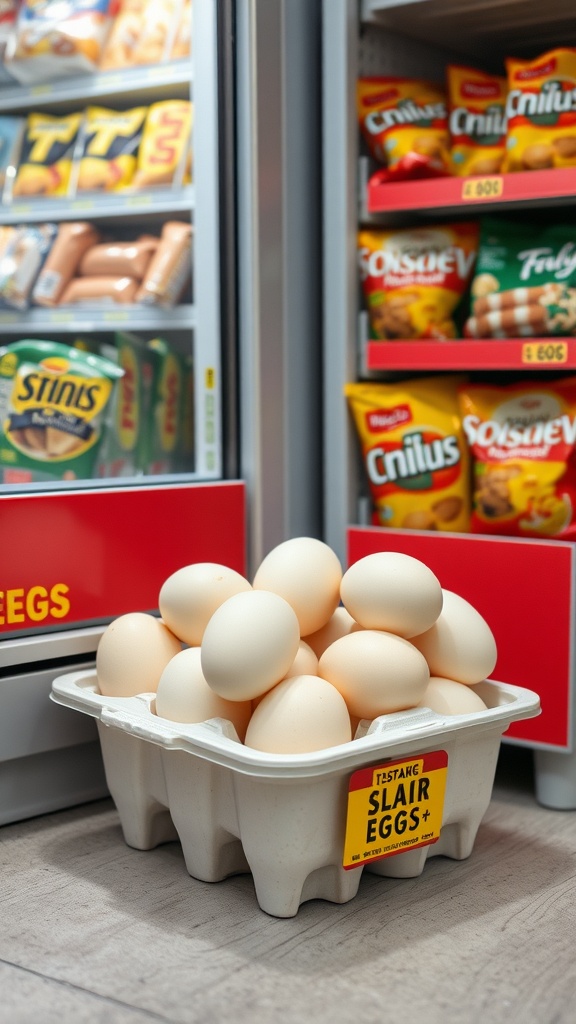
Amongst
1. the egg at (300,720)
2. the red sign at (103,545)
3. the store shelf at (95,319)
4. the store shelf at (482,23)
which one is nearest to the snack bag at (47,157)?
the store shelf at (95,319)

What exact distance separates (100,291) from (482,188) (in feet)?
2.92

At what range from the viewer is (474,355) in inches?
89.7

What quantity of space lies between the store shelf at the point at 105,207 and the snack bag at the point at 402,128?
1.35ft

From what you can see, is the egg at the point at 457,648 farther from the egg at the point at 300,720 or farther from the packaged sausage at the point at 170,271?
the packaged sausage at the point at 170,271

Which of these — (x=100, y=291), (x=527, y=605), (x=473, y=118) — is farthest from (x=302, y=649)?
(x=473, y=118)

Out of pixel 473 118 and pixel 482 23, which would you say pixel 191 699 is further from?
pixel 482 23

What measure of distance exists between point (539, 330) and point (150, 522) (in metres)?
0.86

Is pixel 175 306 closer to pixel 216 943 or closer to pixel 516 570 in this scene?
pixel 516 570

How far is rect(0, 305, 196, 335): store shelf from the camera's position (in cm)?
243

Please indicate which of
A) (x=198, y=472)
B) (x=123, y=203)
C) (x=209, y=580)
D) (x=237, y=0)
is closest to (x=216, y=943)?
(x=209, y=580)

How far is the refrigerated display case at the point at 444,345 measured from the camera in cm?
215

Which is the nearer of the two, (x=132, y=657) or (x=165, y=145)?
(x=132, y=657)

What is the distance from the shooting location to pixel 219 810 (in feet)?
5.65

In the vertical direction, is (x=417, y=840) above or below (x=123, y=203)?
below
